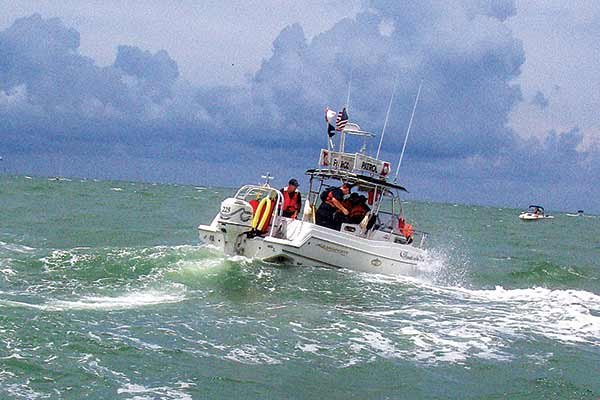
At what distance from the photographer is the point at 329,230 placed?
1791cm

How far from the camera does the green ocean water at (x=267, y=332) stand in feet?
29.5

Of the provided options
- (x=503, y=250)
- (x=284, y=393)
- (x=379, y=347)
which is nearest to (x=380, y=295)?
(x=379, y=347)

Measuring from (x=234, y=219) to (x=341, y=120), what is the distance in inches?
165

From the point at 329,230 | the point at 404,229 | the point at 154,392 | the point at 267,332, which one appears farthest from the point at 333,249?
the point at 154,392

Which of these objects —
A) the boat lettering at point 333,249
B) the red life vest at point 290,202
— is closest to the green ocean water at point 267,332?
the boat lettering at point 333,249

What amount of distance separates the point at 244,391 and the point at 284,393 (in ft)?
1.55

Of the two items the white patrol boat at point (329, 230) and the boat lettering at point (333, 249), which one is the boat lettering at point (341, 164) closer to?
the white patrol boat at point (329, 230)

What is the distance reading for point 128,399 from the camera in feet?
26.5

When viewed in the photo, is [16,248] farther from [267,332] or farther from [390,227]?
[267,332]

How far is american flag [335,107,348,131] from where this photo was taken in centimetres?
1964

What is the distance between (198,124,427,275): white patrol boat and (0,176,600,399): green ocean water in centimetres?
42

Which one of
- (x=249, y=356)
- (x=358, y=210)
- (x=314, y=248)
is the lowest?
(x=249, y=356)

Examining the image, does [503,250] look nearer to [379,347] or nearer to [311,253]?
[311,253]

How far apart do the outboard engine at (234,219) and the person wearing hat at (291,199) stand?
157 cm
